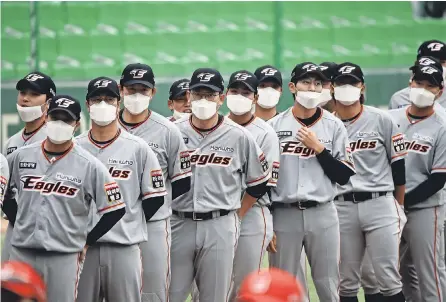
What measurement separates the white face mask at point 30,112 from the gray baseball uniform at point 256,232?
5.19 ft

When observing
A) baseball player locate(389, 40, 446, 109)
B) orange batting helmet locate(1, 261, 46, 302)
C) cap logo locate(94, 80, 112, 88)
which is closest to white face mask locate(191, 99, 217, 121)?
cap logo locate(94, 80, 112, 88)

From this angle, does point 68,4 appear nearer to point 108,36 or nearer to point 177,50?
point 108,36

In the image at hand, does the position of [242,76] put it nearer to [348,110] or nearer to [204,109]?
[204,109]

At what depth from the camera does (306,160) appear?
8164mm

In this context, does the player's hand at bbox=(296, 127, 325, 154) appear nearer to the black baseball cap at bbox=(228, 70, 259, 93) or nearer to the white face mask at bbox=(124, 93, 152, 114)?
the black baseball cap at bbox=(228, 70, 259, 93)

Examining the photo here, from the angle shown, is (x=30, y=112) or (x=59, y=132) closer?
(x=59, y=132)

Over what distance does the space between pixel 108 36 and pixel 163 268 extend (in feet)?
31.9

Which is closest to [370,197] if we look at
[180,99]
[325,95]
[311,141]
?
[311,141]

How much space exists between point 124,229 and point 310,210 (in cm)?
164

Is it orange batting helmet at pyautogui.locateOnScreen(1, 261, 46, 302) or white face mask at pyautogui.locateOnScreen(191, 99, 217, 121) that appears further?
white face mask at pyautogui.locateOnScreen(191, 99, 217, 121)

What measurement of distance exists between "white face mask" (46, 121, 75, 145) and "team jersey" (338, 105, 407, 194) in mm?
2640

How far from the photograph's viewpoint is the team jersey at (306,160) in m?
8.09

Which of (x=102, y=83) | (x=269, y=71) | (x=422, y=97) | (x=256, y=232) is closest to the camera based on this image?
(x=102, y=83)

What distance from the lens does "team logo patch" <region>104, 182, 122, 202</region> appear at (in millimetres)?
6711
